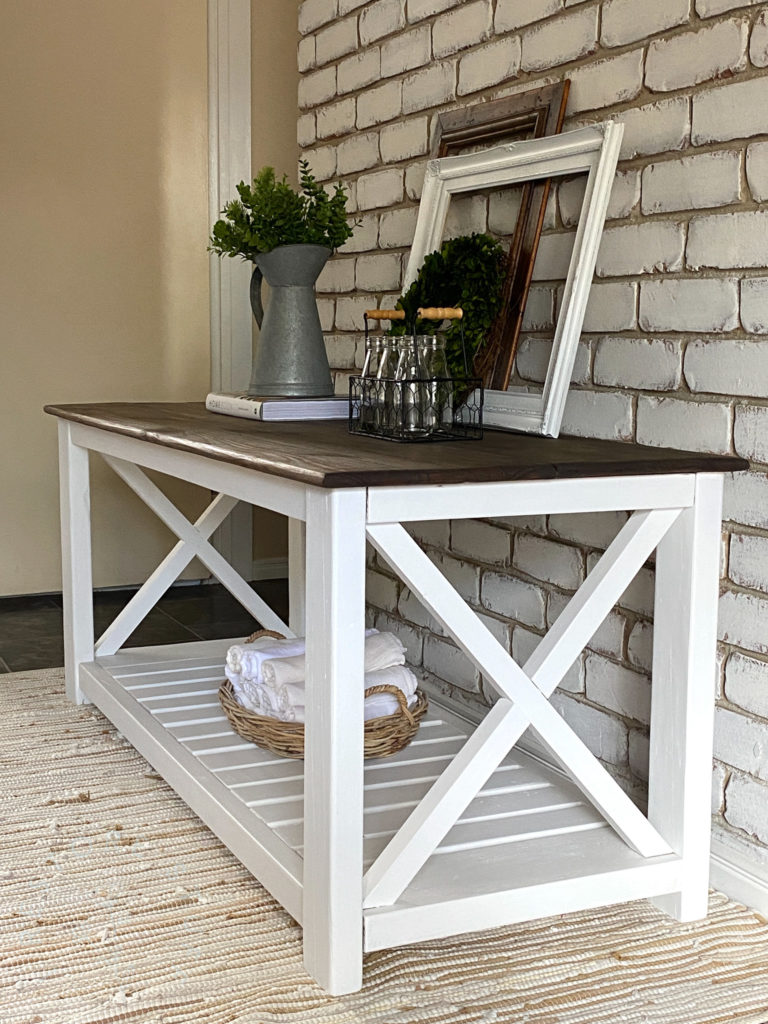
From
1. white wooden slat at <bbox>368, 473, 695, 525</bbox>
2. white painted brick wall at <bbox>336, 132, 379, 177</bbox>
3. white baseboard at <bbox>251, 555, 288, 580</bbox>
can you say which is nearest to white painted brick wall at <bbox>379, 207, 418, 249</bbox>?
white painted brick wall at <bbox>336, 132, 379, 177</bbox>

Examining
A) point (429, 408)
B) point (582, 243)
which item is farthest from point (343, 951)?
point (582, 243)

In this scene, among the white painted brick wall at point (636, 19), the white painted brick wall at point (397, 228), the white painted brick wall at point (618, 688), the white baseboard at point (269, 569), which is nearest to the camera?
the white painted brick wall at point (636, 19)

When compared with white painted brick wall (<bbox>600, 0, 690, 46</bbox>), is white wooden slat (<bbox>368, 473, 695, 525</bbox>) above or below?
below

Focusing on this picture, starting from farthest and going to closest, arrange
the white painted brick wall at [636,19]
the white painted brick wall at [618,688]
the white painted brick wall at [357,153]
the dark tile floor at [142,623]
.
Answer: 1. the dark tile floor at [142,623]
2. the white painted brick wall at [357,153]
3. the white painted brick wall at [618,688]
4. the white painted brick wall at [636,19]

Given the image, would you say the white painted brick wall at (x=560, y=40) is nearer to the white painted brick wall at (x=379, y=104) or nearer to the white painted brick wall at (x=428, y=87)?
the white painted brick wall at (x=428, y=87)

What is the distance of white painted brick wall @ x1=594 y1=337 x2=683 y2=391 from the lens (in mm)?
1679

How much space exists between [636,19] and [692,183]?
0.29 meters

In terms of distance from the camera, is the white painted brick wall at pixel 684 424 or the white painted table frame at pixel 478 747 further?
the white painted brick wall at pixel 684 424

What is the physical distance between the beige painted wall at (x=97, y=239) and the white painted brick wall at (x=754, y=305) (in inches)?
96.8

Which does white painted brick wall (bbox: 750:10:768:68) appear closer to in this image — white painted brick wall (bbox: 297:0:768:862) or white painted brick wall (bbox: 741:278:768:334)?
white painted brick wall (bbox: 297:0:768:862)

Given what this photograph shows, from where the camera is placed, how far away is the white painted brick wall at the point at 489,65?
2.00 metres

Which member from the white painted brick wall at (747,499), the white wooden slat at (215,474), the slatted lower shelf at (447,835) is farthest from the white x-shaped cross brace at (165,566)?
the white painted brick wall at (747,499)

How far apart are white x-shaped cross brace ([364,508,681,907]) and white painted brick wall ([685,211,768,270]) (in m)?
0.36

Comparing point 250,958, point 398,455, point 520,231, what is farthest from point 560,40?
point 250,958
